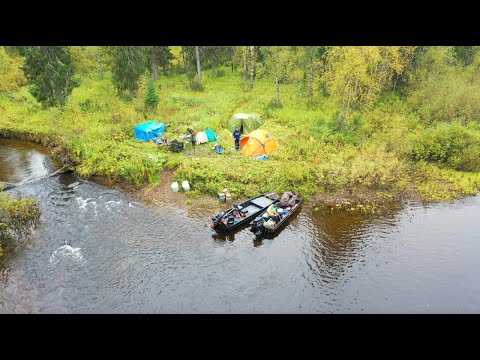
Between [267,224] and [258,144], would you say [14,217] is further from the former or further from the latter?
[258,144]

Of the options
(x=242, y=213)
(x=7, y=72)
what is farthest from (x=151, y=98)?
(x=242, y=213)

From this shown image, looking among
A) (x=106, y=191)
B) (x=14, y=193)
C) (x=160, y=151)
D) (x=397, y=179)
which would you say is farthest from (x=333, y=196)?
(x=14, y=193)

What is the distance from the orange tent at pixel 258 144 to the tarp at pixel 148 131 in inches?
273

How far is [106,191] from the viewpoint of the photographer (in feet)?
73.9

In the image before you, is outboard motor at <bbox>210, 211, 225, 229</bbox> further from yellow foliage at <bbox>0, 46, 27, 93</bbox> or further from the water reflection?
yellow foliage at <bbox>0, 46, 27, 93</bbox>

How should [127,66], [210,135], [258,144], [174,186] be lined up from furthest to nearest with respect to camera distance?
[127,66], [210,135], [258,144], [174,186]

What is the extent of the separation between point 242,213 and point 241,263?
131 inches

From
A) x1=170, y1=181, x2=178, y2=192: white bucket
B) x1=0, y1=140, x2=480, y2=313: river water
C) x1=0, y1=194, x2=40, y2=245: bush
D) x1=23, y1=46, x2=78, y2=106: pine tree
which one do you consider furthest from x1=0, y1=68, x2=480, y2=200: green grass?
x1=0, y1=194, x2=40, y2=245: bush

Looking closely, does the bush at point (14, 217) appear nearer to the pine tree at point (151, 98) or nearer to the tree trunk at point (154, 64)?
the pine tree at point (151, 98)

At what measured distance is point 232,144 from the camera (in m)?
26.4

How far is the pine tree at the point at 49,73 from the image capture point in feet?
98.3

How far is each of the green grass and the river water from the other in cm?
234

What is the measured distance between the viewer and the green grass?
22141 millimetres

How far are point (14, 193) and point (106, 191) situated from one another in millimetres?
5696
